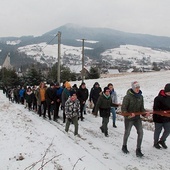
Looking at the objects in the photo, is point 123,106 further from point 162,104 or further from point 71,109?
point 71,109

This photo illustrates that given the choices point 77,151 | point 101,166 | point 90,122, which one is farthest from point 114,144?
point 90,122

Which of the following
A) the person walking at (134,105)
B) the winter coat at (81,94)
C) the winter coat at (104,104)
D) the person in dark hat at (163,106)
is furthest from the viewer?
the winter coat at (81,94)

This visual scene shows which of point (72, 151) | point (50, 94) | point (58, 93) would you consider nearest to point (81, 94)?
point (58, 93)

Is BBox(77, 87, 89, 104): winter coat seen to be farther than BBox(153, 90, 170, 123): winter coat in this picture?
Yes

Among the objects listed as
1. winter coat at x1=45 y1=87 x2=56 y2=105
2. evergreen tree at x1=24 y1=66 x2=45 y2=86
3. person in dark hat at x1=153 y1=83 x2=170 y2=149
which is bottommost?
evergreen tree at x1=24 y1=66 x2=45 y2=86

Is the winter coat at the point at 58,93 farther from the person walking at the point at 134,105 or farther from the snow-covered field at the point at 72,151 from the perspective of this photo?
the person walking at the point at 134,105

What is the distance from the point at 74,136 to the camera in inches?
413

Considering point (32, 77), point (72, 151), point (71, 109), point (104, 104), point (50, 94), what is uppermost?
point (104, 104)

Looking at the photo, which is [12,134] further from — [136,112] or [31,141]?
[136,112]

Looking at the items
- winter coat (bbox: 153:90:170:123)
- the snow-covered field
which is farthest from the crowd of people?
the snow-covered field

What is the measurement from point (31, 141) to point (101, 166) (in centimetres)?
315

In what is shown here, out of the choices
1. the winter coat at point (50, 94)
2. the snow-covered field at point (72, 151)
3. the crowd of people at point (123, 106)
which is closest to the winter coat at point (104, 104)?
the crowd of people at point (123, 106)

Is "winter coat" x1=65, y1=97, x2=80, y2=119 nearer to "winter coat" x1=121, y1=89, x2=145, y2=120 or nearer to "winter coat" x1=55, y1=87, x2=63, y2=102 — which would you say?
"winter coat" x1=121, y1=89, x2=145, y2=120

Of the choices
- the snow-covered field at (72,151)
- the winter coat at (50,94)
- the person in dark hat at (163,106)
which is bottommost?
the snow-covered field at (72,151)
